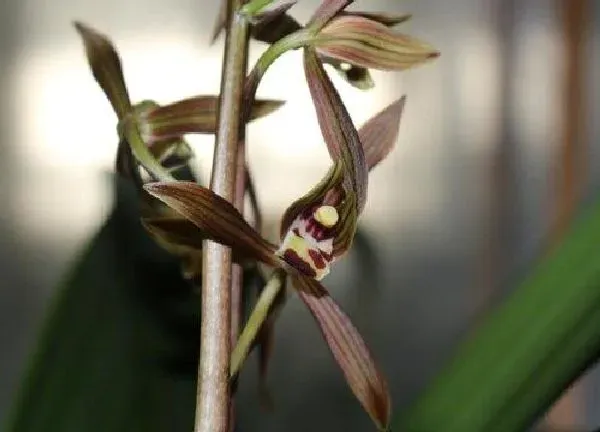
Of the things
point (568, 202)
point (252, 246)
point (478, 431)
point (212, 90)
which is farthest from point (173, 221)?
point (568, 202)

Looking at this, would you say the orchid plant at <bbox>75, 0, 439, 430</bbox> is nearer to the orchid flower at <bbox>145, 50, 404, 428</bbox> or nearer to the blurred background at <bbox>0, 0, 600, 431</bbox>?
the orchid flower at <bbox>145, 50, 404, 428</bbox>

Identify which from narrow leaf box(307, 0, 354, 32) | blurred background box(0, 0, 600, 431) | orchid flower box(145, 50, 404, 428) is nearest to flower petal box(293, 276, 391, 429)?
orchid flower box(145, 50, 404, 428)

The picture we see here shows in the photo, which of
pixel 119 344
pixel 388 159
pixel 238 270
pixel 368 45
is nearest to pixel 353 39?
pixel 368 45

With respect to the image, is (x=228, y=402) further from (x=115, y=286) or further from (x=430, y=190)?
(x=430, y=190)

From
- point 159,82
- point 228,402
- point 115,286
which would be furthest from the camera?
point 159,82

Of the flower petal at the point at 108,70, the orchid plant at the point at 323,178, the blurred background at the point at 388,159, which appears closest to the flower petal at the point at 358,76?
the orchid plant at the point at 323,178

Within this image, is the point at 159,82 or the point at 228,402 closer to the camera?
the point at 228,402
